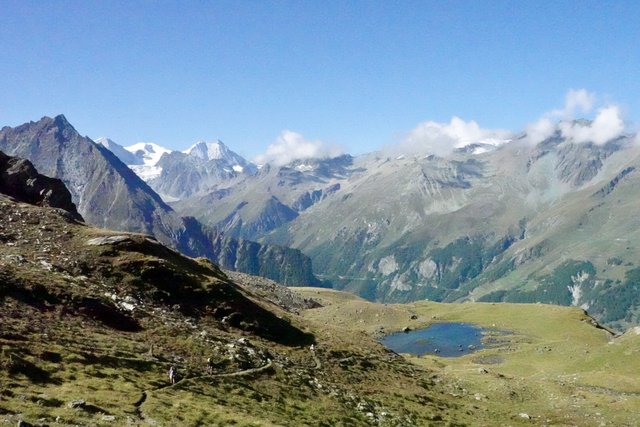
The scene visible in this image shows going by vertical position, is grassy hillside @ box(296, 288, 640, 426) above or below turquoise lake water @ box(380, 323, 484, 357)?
above

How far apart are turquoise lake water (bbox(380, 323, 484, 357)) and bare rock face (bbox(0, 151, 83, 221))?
3699 inches

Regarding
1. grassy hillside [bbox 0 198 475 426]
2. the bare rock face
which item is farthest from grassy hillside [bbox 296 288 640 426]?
the bare rock face

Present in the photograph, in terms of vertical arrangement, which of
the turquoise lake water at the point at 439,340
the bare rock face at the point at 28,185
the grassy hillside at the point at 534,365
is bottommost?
the turquoise lake water at the point at 439,340

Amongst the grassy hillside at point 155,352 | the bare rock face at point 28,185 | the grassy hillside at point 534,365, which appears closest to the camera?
the grassy hillside at point 155,352

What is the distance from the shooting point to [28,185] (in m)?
85.9

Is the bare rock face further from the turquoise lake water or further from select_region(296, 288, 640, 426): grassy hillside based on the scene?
the turquoise lake water

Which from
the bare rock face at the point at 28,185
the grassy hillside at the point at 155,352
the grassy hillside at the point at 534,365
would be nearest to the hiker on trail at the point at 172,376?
the grassy hillside at the point at 155,352

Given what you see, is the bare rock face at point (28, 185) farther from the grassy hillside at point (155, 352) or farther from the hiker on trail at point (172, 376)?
the hiker on trail at point (172, 376)

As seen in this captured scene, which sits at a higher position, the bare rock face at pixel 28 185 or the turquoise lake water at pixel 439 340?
the bare rock face at pixel 28 185

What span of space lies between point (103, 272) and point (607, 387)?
224 ft

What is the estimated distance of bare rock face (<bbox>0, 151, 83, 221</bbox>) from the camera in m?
81.5

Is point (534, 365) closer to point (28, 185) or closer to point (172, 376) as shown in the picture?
point (172, 376)

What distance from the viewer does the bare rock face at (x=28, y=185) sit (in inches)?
3209

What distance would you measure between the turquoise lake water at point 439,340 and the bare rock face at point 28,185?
9396 cm
